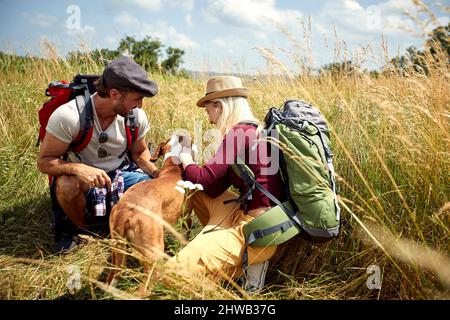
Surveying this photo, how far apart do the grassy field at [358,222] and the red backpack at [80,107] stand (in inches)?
34.5

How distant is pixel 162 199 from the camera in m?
2.58

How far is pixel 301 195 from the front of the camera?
2273 mm

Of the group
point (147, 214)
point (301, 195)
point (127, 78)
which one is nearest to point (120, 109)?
point (127, 78)

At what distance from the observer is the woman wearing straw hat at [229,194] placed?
2.32 metres

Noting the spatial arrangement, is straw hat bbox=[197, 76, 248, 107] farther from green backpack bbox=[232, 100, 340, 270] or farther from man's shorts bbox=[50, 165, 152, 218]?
man's shorts bbox=[50, 165, 152, 218]

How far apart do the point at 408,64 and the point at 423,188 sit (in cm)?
133

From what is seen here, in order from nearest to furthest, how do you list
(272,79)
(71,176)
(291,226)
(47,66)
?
1. (291,226)
2. (71,176)
3. (272,79)
4. (47,66)

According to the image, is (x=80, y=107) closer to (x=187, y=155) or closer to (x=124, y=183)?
(x=124, y=183)

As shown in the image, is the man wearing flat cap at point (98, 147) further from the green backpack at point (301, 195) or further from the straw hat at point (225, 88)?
the green backpack at point (301, 195)

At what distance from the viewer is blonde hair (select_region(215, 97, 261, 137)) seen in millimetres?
2670

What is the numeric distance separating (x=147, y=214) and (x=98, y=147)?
1189mm

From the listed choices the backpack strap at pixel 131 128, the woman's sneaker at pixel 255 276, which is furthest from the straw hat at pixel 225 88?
the woman's sneaker at pixel 255 276
